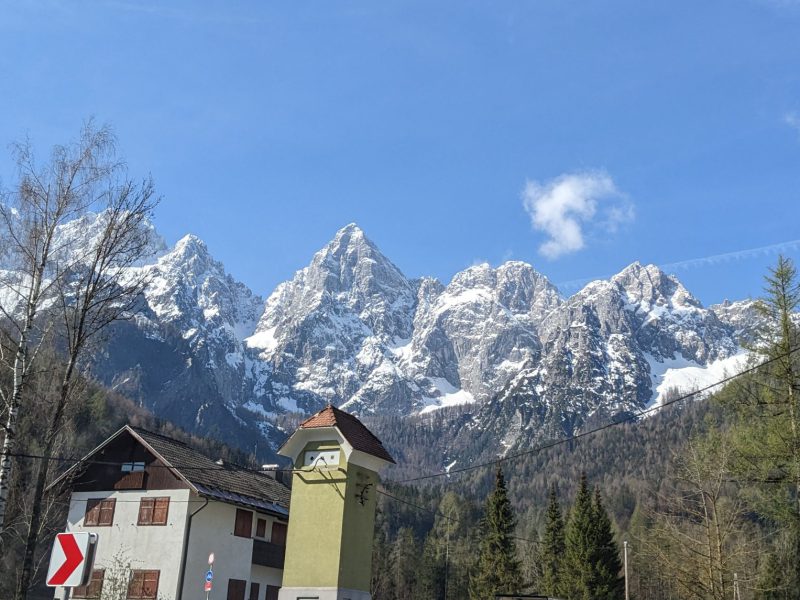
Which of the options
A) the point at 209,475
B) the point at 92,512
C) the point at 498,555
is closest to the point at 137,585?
the point at 92,512

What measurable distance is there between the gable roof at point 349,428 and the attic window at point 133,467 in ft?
44.7

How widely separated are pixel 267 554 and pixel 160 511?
6.87 m

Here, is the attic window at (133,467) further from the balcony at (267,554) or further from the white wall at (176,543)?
the balcony at (267,554)

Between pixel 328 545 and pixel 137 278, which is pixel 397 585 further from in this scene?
pixel 137 278

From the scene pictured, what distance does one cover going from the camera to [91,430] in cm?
11200

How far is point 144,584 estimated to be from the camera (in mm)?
42719

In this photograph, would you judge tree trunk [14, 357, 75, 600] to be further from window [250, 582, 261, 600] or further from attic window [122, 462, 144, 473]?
window [250, 582, 261, 600]

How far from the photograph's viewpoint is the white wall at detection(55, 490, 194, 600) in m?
42.4

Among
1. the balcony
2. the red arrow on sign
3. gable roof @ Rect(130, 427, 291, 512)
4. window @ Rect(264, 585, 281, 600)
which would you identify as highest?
gable roof @ Rect(130, 427, 291, 512)

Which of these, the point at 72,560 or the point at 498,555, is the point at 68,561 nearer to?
the point at 72,560

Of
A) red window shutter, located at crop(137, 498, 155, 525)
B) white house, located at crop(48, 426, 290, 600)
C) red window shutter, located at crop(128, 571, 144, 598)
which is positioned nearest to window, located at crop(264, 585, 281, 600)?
white house, located at crop(48, 426, 290, 600)

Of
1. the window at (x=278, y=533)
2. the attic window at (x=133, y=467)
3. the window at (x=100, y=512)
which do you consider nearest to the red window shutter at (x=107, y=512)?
the window at (x=100, y=512)

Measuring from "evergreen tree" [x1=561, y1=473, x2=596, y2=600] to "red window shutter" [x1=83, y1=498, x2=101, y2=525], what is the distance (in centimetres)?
4104

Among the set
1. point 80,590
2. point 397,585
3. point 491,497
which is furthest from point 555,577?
point 80,590
